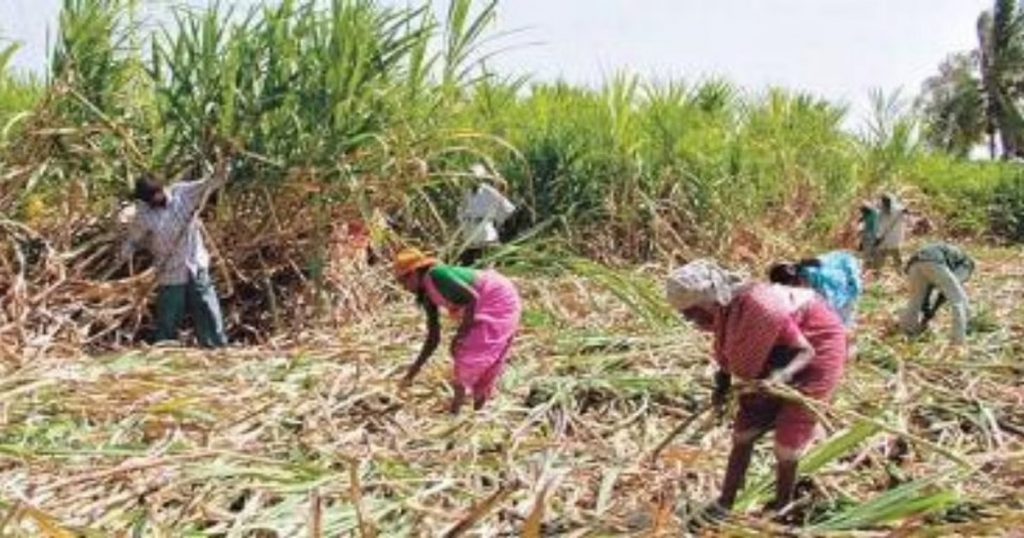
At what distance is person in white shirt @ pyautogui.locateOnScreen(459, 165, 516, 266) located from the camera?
309 inches

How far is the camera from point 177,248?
6.40 m

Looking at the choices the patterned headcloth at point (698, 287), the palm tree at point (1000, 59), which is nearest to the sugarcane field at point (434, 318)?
the patterned headcloth at point (698, 287)

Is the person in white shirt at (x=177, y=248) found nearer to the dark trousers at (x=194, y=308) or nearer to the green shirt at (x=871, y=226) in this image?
the dark trousers at (x=194, y=308)

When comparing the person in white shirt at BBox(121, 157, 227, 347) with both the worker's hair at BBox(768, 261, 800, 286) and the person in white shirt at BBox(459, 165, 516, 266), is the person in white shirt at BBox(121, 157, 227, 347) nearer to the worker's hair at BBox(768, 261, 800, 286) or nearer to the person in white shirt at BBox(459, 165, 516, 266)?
the person in white shirt at BBox(459, 165, 516, 266)

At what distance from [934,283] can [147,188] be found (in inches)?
159

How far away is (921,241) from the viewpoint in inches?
643

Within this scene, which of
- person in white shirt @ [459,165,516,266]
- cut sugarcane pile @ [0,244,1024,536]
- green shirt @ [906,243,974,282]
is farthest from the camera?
person in white shirt @ [459,165,516,266]

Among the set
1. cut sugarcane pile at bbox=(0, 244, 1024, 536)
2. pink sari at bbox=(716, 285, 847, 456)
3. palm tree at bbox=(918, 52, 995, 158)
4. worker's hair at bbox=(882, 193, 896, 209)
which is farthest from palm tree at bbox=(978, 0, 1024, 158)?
pink sari at bbox=(716, 285, 847, 456)

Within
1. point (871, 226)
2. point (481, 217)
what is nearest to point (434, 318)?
point (481, 217)

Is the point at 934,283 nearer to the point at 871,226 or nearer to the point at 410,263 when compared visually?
the point at 410,263

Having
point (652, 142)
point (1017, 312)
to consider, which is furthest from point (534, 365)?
point (652, 142)

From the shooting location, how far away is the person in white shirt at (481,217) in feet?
25.7

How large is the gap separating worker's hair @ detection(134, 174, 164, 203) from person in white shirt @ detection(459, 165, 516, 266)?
1952 mm

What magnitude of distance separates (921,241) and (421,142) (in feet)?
35.5
